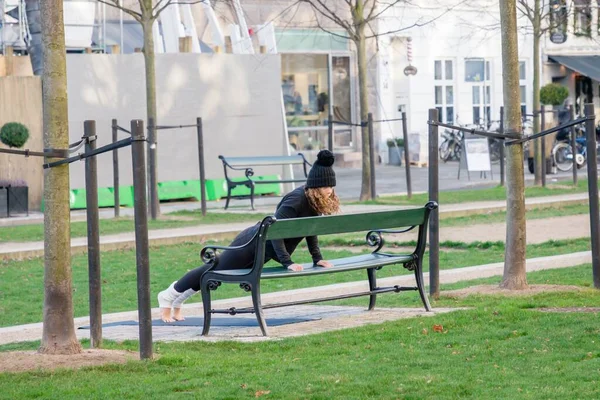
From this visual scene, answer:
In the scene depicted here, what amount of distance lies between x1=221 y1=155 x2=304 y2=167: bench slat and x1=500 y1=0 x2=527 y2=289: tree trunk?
41.0 feet

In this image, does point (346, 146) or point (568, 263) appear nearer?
point (568, 263)

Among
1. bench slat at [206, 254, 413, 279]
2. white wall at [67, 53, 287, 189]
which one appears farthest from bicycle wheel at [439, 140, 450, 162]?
bench slat at [206, 254, 413, 279]

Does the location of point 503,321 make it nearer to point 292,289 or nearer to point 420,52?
point 292,289

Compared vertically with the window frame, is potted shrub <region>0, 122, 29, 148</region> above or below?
below

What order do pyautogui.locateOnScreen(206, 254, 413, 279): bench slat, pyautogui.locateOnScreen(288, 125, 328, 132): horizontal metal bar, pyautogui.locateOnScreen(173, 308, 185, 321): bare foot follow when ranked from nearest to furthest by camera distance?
pyautogui.locateOnScreen(206, 254, 413, 279): bench slat → pyautogui.locateOnScreen(173, 308, 185, 321): bare foot → pyautogui.locateOnScreen(288, 125, 328, 132): horizontal metal bar

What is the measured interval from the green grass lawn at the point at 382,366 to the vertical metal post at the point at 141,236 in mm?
199

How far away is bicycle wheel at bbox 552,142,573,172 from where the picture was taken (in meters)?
29.9

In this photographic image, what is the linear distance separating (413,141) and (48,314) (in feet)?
94.6

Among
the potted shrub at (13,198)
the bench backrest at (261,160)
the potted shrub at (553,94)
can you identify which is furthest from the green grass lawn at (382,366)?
the potted shrub at (553,94)

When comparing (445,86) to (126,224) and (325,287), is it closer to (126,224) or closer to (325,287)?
(126,224)

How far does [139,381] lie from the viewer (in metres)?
6.85

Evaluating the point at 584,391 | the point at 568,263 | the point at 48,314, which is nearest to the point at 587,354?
the point at 584,391

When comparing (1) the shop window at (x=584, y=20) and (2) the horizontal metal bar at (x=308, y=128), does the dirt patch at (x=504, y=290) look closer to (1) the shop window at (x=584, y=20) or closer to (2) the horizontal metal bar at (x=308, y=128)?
(2) the horizontal metal bar at (x=308, y=128)

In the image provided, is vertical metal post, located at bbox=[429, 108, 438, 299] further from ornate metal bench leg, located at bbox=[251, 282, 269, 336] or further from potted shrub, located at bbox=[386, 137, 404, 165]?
potted shrub, located at bbox=[386, 137, 404, 165]
